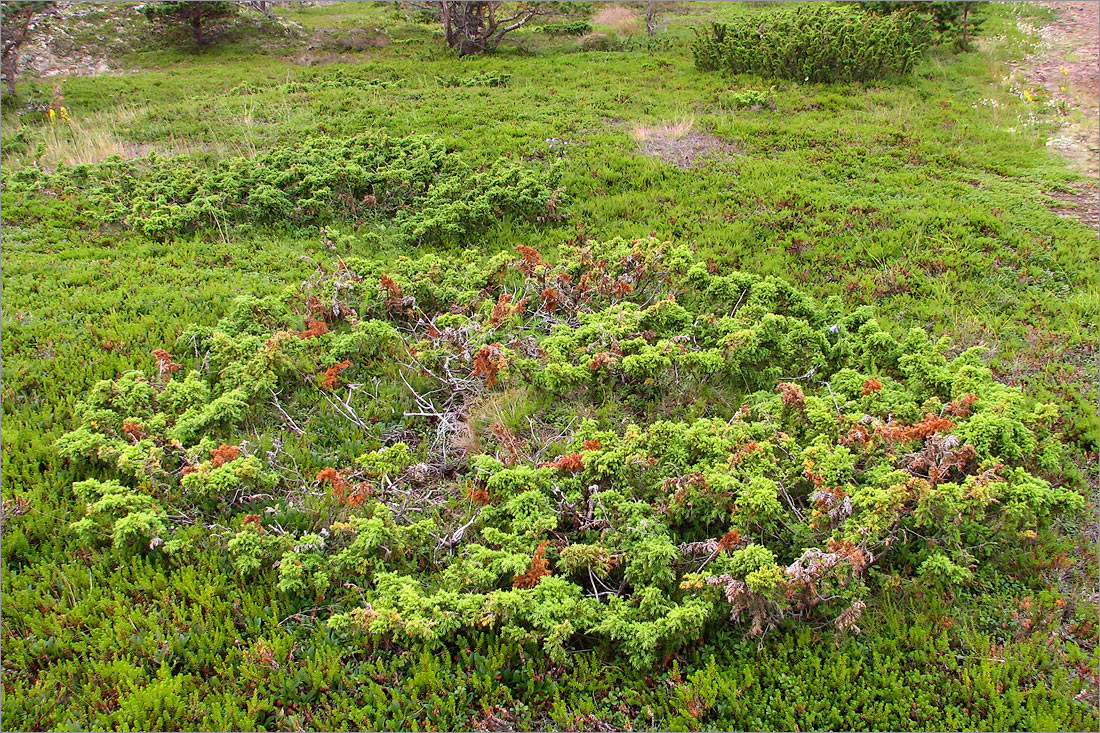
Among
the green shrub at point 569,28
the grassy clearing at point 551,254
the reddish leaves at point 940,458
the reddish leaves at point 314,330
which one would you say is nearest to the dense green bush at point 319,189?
the grassy clearing at point 551,254

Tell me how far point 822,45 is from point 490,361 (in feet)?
39.9

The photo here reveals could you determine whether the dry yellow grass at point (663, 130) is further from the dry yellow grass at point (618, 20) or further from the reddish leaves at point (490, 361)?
the dry yellow grass at point (618, 20)

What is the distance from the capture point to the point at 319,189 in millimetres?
10227

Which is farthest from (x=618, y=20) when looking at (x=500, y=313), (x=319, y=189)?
(x=500, y=313)

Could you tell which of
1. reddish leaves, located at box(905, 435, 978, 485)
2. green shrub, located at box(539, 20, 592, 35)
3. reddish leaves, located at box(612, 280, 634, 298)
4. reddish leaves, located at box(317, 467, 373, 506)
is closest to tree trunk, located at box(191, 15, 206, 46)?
green shrub, located at box(539, 20, 592, 35)

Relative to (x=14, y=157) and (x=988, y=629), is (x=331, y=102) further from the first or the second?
(x=988, y=629)

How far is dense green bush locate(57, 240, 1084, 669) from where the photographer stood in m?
4.50

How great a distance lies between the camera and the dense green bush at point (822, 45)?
14.2 meters

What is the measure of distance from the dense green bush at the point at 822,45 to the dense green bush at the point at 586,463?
9276mm

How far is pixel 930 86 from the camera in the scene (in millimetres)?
14039

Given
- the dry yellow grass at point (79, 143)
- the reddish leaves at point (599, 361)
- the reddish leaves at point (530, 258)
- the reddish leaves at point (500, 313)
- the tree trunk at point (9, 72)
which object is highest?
the tree trunk at point (9, 72)

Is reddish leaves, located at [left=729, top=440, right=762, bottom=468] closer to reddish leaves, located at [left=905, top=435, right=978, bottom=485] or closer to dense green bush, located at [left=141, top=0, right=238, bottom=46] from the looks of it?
reddish leaves, located at [left=905, top=435, right=978, bottom=485]

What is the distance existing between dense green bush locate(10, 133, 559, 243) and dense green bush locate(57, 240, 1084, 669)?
263cm

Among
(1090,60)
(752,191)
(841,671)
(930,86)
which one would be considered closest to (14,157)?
(752,191)
